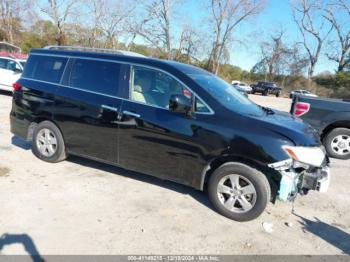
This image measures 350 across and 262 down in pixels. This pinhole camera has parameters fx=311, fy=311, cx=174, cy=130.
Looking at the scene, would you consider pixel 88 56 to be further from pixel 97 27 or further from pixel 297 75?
pixel 297 75

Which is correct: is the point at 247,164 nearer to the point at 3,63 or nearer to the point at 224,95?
the point at 224,95

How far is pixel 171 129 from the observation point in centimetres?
402

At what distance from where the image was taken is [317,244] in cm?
349

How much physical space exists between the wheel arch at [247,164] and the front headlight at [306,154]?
0.95ft

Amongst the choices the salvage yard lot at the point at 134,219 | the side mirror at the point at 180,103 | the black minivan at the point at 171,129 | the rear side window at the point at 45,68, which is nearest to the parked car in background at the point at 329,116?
the salvage yard lot at the point at 134,219

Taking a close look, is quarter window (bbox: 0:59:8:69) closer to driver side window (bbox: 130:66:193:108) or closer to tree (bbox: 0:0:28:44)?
driver side window (bbox: 130:66:193:108)

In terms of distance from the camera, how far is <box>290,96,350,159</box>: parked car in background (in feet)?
23.1

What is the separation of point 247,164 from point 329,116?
4283mm

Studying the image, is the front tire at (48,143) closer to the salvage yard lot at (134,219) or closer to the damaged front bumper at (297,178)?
the salvage yard lot at (134,219)

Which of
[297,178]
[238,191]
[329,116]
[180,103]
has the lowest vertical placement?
[238,191]

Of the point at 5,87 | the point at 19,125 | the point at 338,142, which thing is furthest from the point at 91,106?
the point at 5,87

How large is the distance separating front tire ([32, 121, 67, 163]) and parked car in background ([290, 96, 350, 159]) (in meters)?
5.07

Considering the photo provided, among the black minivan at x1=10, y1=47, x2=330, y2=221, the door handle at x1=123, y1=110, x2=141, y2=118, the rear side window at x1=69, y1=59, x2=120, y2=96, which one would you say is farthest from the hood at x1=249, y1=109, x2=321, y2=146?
the rear side window at x1=69, y1=59, x2=120, y2=96

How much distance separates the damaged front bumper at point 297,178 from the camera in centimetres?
361
